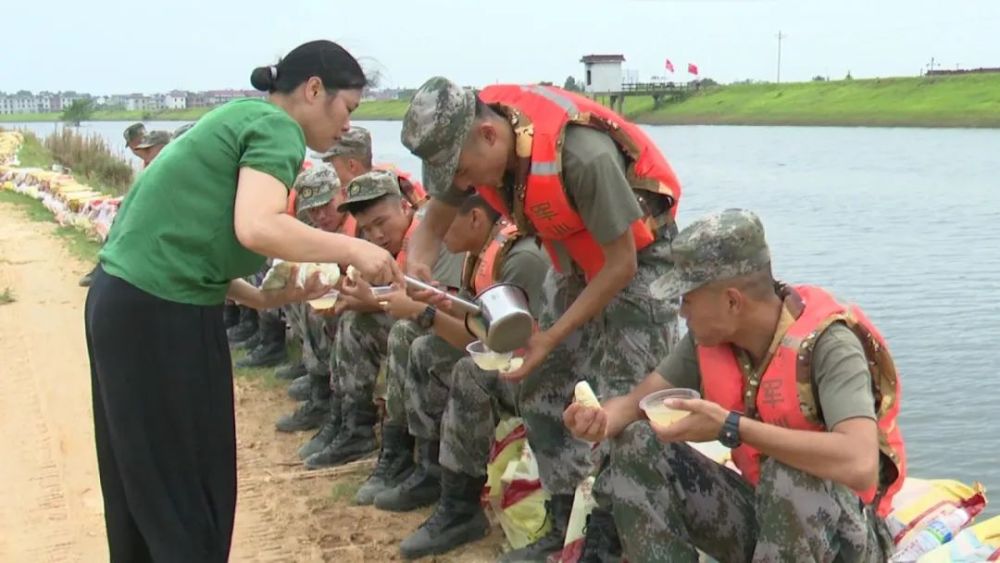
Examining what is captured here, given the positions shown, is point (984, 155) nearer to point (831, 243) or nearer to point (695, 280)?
point (831, 243)

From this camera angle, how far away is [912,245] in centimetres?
1141

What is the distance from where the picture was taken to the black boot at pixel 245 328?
724cm

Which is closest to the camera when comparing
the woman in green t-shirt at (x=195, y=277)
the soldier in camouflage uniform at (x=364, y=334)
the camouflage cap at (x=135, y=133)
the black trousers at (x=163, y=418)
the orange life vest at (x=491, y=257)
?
the woman in green t-shirt at (x=195, y=277)

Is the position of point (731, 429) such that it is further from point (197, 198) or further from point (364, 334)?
point (364, 334)

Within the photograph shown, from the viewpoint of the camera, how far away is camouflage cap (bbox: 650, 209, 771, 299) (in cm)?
255

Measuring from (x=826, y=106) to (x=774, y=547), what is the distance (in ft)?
135

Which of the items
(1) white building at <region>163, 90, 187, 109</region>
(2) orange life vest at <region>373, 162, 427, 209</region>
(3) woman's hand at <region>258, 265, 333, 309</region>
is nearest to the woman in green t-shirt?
(3) woman's hand at <region>258, 265, 333, 309</region>

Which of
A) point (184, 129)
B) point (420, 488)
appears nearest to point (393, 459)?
point (420, 488)

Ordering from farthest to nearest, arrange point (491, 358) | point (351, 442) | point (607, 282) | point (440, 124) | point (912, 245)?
1. point (912, 245)
2. point (351, 442)
3. point (491, 358)
4. point (607, 282)
5. point (440, 124)

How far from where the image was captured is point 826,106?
135 feet

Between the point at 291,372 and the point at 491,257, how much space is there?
281 centimetres

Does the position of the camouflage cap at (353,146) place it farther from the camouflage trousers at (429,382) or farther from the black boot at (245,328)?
the black boot at (245,328)

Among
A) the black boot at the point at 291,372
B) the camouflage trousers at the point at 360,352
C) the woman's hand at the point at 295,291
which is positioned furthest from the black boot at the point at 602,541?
the black boot at the point at 291,372

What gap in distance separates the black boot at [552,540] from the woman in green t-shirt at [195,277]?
1133 millimetres
